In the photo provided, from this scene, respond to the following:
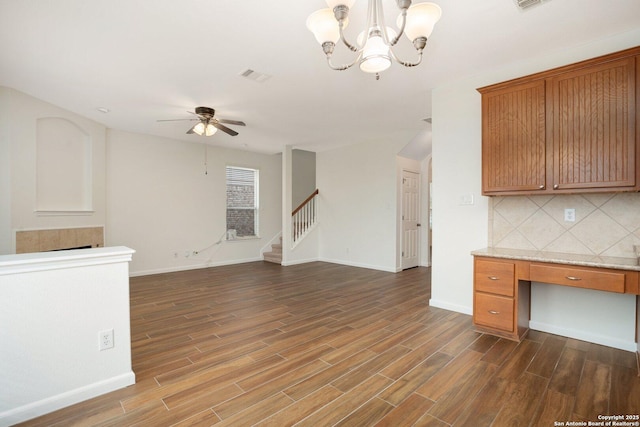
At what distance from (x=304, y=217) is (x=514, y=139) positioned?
527cm

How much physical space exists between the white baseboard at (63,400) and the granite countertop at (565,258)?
10.6 ft

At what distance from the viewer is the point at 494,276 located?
9.53 ft

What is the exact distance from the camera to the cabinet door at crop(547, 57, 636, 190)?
2.40 m

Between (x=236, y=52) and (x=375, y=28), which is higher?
(x=236, y=52)

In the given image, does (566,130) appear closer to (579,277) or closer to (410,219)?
(579,277)

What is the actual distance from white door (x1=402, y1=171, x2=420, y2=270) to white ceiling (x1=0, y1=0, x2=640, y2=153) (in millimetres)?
2089

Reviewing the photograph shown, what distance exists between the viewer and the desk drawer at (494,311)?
2.83 metres

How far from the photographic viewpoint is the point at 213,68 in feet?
10.5

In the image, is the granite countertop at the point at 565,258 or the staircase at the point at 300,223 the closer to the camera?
the granite countertop at the point at 565,258

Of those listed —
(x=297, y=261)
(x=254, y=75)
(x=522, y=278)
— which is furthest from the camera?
(x=297, y=261)

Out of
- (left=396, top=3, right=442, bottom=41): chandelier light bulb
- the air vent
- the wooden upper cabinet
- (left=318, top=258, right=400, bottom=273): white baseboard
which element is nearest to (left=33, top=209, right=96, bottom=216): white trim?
the air vent

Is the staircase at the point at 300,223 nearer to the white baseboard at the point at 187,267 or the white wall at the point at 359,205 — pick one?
the white wall at the point at 359,205

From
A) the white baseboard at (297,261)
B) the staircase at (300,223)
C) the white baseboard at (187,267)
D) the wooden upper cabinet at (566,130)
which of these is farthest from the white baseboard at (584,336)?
the white baseboard at (187,267)

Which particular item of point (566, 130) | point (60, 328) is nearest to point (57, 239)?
point (60, 328)
